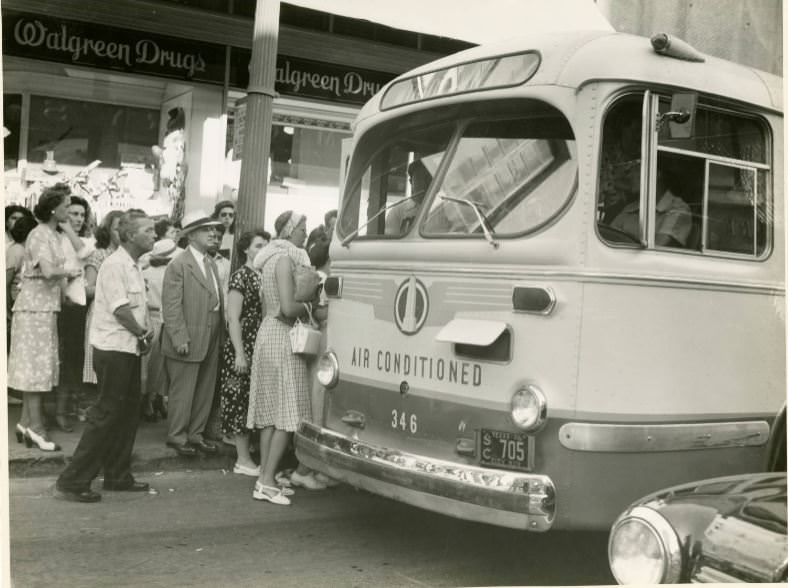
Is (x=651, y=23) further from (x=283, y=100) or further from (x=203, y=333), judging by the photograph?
(x=283, y=100)

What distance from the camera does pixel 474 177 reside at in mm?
4117

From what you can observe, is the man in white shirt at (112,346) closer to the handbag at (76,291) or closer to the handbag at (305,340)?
the handbag at (76,291)

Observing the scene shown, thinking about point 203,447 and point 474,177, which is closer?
point 474,177

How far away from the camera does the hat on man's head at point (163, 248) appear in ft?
18.7

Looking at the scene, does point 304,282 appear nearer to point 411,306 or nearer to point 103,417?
point 411,306

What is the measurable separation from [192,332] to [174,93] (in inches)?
67.7

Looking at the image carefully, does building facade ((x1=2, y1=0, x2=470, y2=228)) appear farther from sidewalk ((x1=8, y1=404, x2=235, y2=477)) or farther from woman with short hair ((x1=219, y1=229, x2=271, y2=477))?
sidewalk ((x1=8, y1=404, x2=235, y2=477))

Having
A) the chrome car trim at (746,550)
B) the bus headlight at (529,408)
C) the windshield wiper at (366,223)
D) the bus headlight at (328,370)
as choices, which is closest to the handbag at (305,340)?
the bus headlight at (328,370)

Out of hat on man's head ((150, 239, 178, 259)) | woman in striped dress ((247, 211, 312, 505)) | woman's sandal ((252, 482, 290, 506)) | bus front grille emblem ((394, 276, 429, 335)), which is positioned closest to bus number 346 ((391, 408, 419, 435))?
bus front grille emblem ((394, 276, 429, 335))

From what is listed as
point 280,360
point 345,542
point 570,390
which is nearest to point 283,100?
point 280,360

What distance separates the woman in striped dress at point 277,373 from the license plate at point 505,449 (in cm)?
154

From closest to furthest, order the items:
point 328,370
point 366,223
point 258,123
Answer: point 328,370 → point 366,223 → point 258,123

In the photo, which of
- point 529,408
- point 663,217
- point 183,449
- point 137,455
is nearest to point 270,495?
point 183,449

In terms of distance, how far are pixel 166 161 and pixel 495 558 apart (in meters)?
2.99
